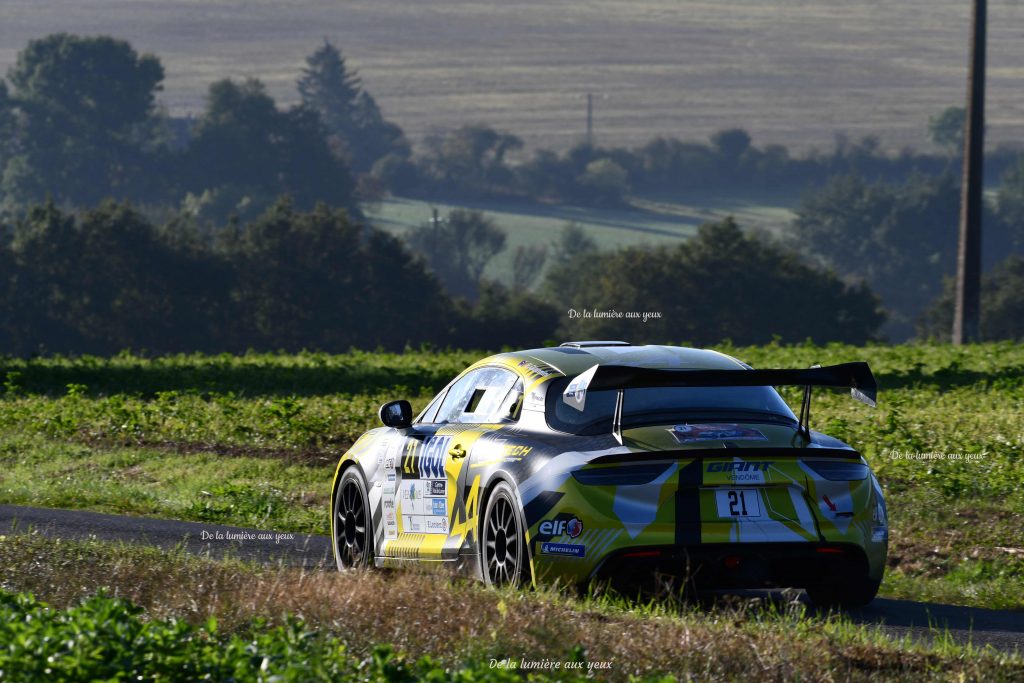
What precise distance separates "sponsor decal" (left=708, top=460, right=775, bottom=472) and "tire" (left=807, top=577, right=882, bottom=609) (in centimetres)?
96

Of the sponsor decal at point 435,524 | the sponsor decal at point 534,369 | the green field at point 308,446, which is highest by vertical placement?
the sponsor decal at point 534,369

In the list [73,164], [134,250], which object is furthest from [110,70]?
[134,250]

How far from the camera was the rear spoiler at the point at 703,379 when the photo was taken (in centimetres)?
886

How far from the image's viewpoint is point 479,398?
407 inches

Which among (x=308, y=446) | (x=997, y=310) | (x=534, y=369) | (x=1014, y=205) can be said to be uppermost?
(x=534, y=369)

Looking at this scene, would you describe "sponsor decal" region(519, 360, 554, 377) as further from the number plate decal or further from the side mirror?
the number plate decal

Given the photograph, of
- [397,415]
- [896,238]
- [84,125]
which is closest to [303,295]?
[397,415]

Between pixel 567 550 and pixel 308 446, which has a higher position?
pixel 567 550

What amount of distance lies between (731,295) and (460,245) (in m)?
80.7

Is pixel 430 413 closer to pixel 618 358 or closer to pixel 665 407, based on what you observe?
pixel 618 358

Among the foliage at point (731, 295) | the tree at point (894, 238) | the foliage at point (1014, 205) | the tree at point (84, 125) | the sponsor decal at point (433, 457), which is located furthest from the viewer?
the tree at point (84, 125)

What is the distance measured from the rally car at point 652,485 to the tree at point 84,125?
542 ft

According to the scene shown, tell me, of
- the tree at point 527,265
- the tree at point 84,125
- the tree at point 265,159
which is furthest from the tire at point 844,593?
the tree at point 84,125

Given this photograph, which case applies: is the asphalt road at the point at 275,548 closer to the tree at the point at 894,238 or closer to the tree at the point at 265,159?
the tree at the point at 894,238
